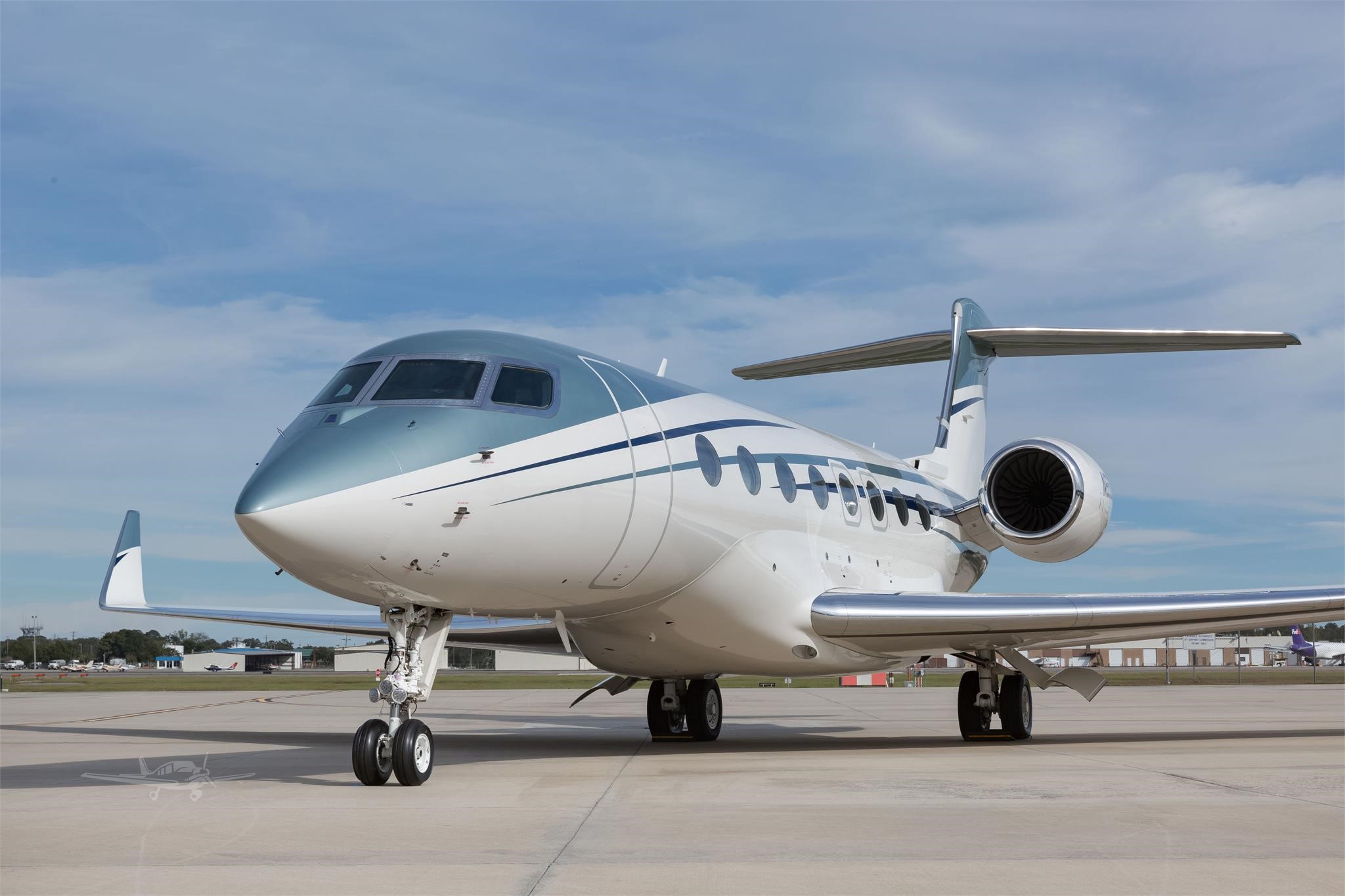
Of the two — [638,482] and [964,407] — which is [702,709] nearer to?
[638,482]

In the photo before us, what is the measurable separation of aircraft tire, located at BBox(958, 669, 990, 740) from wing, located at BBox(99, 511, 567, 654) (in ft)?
16.2

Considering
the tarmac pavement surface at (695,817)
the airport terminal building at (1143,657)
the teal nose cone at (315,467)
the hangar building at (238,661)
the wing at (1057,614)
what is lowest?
the hangar building at (238,661)

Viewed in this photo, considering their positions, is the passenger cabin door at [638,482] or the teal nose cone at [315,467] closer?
the teal nose cone at [315,467]

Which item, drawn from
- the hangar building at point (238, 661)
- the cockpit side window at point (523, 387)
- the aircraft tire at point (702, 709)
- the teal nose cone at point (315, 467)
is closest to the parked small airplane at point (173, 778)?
the teal nose cone at point (315, 467)

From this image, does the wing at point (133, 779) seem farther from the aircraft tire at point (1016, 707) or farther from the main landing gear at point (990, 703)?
the aircraft tire at point (1016, 707)

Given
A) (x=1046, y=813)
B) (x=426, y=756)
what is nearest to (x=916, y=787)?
(x=1046, y=813)

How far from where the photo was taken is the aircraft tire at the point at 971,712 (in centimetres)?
1505

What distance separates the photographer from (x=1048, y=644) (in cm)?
1395

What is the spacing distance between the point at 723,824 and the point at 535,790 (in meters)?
2.30

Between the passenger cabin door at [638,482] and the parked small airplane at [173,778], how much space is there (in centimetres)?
339

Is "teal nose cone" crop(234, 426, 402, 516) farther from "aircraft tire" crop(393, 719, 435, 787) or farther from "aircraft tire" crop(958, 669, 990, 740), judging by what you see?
"aircraft tire" crop(958, 669, 990, 740)

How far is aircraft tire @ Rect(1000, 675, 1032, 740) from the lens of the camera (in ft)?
49.6

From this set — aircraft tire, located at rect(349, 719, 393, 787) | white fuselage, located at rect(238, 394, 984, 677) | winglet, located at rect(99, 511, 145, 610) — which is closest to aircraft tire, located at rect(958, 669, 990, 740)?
white fuselage, located at rect(238, 394, 984, 677)

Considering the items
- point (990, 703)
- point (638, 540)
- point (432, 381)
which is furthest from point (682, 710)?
point (432, 381)
